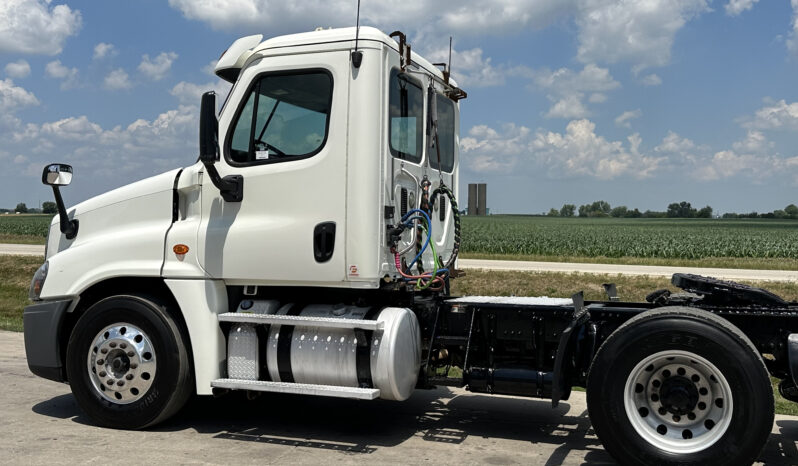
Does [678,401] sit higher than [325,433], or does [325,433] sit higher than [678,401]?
[678,401]

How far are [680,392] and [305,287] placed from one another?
3006 mm

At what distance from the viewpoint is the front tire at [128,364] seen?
6129 mm

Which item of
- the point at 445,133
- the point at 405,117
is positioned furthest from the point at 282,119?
the point at 445,133

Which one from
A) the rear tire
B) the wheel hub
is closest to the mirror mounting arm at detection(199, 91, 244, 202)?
the rear tire

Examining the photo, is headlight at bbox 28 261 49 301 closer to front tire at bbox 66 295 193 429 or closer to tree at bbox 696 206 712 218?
front tire at bbox 66 295 193 429

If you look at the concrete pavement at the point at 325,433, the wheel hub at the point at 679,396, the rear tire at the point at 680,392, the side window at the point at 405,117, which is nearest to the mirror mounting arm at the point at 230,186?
the side window at the point at 405,117

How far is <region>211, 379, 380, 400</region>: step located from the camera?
5660 millimetres

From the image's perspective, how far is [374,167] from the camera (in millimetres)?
5785

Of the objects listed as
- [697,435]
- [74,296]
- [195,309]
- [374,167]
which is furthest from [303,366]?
[697,435]

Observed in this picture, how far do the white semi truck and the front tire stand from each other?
0.01 meters

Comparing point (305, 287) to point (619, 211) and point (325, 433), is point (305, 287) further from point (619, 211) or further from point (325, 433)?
point (619, 211)

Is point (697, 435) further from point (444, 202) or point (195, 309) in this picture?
point (195, 309)

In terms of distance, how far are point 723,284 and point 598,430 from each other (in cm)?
142

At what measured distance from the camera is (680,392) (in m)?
5.08
